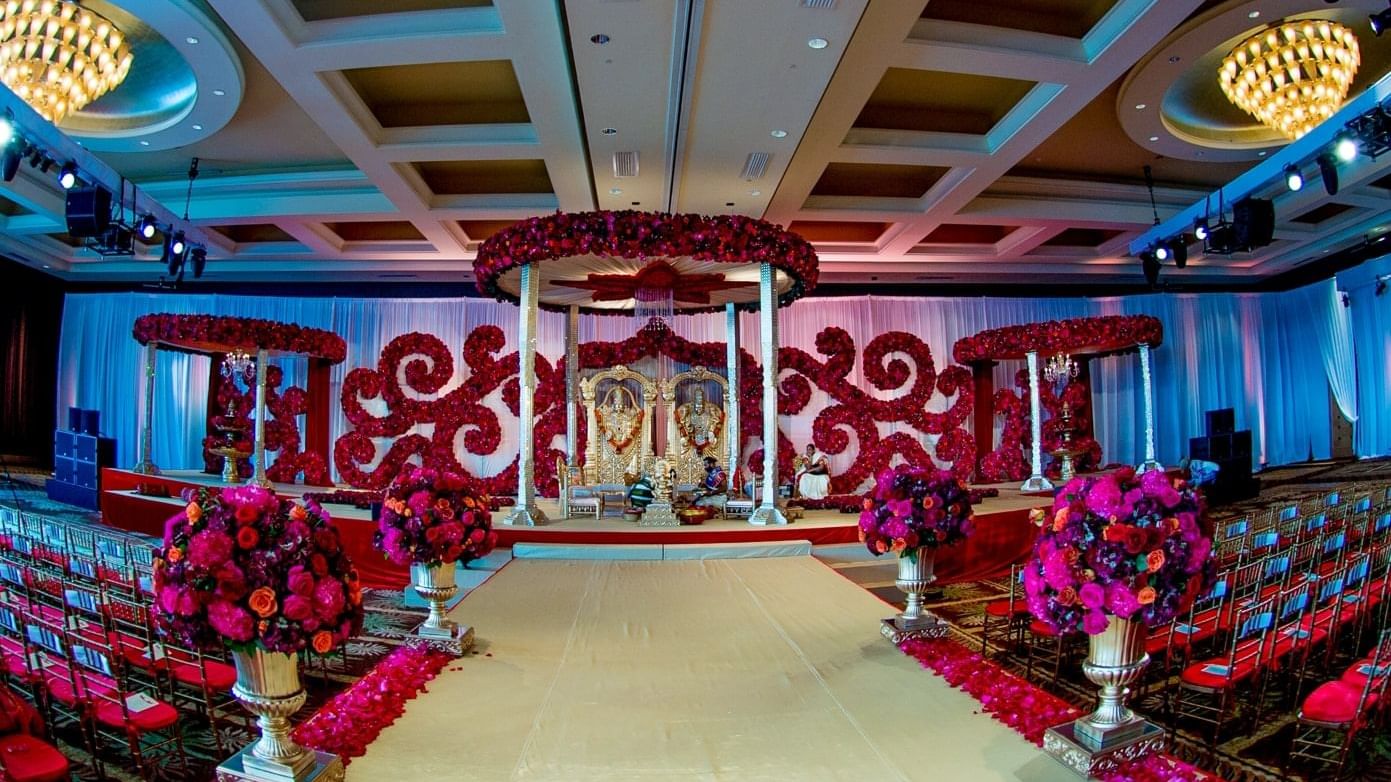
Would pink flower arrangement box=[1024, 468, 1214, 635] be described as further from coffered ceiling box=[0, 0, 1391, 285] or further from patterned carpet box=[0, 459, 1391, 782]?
coffered ceiling box=[0, 0, 1391, 285]

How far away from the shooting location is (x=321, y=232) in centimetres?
1113

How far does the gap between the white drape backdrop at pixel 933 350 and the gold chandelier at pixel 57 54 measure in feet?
22.4

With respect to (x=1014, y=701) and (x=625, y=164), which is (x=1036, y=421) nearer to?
(x=625, y=164)

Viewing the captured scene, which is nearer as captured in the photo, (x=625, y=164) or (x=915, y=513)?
(x=915, y=513)

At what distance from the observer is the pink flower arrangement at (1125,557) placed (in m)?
2.47

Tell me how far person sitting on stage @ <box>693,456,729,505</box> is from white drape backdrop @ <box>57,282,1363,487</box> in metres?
3.85

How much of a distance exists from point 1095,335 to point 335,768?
11.3 m

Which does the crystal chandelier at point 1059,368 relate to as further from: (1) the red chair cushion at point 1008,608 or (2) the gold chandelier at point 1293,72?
(1) the red chair cushion at point 1008,608

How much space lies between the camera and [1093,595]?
248 centimetres

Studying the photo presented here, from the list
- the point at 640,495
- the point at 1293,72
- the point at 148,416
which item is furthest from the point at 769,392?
the point at 148,416

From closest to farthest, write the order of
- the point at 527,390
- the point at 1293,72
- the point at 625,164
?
1. the point at 1293,72
2. the point at 527,390
3. the point at 625,164

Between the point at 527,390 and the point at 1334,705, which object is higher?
the point at 527,390

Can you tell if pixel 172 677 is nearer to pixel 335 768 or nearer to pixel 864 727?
pixel 335 768

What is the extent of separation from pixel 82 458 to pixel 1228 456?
16.8 m
